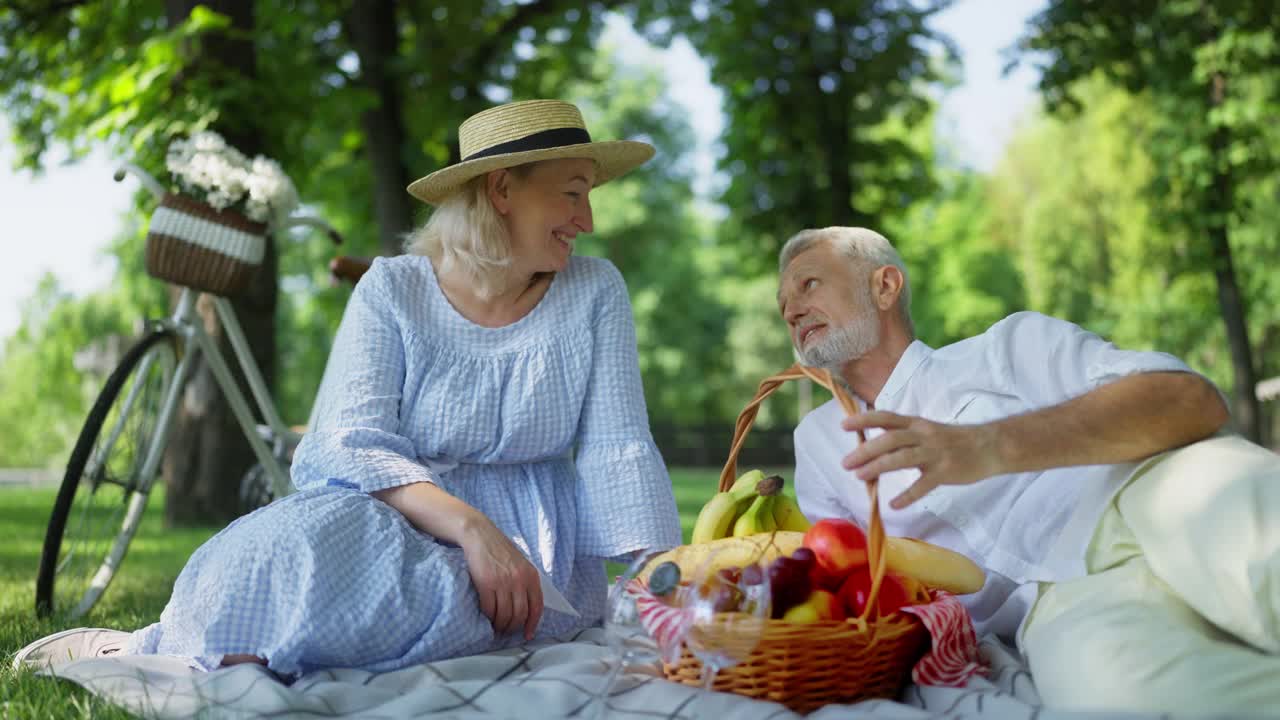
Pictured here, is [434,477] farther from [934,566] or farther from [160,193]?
[160,193]

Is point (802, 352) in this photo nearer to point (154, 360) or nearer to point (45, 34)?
point (154, 360)

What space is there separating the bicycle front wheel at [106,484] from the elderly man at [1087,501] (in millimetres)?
2686

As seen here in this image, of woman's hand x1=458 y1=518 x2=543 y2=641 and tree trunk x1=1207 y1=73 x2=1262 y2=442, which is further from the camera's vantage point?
tree trunk x1=1207 y1=73 x2=1262 y2=442

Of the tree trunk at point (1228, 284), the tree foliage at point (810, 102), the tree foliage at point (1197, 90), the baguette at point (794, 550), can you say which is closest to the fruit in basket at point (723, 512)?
the baguette at point (794, 550)

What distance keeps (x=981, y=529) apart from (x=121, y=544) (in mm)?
3244

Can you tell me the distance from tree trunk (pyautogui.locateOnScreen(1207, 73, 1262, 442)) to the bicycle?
10823 millimetres

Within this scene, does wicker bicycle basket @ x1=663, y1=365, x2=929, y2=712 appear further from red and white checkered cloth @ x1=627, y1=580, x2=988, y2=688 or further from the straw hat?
the straw hat

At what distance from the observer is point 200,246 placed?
469 centimetres

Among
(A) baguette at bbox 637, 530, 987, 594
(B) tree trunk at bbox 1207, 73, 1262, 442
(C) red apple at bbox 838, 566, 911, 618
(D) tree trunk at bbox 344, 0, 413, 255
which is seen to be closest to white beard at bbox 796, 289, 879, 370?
(A) baguette at bbox 637, 530, 987, 594

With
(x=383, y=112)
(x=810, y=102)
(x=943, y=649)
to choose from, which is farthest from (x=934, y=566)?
(x=810, y=102)

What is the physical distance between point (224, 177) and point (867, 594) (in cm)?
333

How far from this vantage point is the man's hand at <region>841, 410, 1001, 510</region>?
7.68 ft

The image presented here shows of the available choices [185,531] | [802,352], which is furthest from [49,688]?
[185,531]

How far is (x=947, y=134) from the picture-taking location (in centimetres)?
3684
